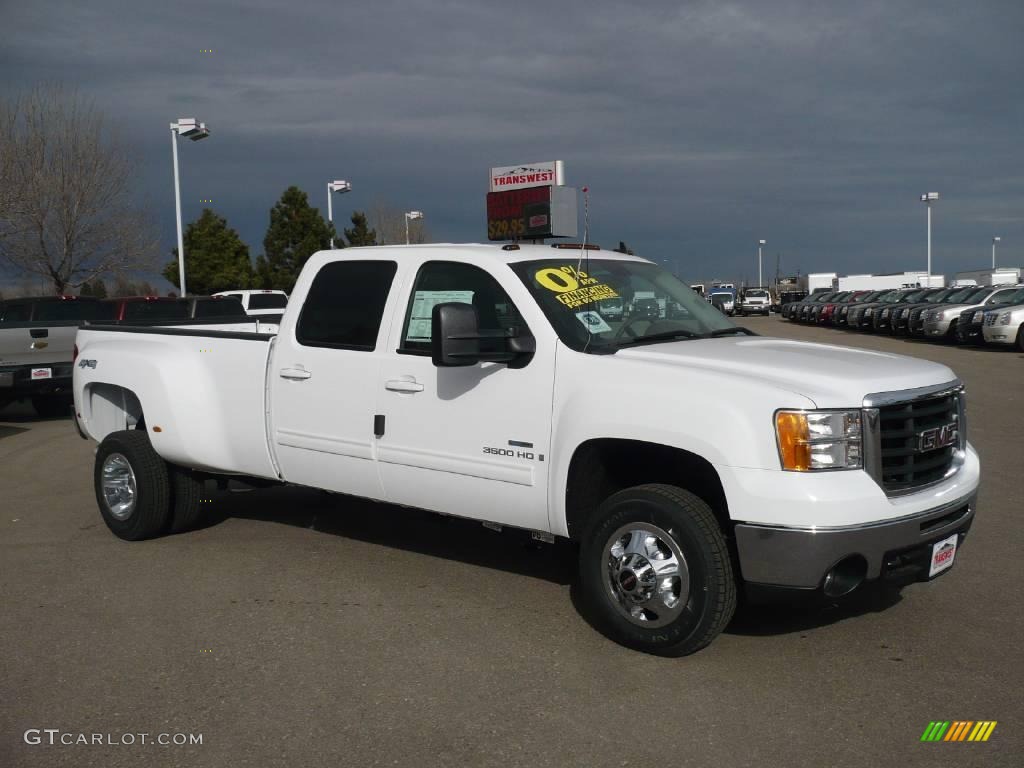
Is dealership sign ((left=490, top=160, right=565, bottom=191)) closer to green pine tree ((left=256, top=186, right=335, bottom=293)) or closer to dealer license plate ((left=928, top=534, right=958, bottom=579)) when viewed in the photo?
dealer license plate ((left=928, top=534, right=958, bottom=579))

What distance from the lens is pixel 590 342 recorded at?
17.0 ft

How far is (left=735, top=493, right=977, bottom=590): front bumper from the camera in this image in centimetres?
430

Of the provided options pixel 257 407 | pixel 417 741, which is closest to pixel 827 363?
pixel 417 741

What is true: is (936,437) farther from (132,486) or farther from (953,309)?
(953,309)

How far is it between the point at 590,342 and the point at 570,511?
0.84 metres

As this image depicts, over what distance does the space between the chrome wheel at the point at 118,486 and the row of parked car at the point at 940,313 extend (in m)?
22.2

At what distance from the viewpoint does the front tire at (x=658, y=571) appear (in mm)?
4527

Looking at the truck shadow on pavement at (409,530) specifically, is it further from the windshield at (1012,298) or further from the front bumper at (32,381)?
the windshield at (1012,298)

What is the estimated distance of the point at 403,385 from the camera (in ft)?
18.4

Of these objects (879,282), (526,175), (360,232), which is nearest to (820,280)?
(879,282)

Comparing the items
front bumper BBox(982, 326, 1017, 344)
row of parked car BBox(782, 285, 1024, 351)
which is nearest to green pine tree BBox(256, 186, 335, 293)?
row of parked car BBox(782, 285, 1024, 351)

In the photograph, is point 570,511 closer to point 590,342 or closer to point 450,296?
point 590,342

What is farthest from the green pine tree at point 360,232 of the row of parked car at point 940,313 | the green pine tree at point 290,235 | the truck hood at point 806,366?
the truck hood at point 806,366

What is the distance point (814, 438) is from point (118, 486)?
4.94 m
